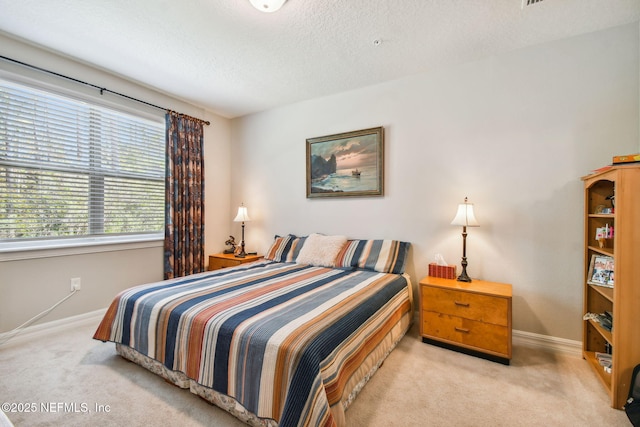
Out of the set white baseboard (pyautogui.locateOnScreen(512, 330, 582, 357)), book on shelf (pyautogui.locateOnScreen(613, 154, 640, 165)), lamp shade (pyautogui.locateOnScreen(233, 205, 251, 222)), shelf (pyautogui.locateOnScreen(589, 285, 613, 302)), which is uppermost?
book on shelf (pyautogui.locateOnScreen(613, 154, 640, 165))

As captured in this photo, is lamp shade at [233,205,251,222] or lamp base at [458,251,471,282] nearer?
lamp base at [458,251,471,282]

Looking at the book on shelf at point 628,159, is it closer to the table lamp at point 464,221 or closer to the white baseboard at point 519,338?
the table lamp at point 464,221

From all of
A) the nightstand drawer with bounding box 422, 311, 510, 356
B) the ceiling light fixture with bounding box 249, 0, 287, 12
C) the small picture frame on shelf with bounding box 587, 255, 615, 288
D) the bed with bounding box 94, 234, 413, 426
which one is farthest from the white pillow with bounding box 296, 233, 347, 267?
the ceiling light fixture with bounding box 249, 0, 287, 12

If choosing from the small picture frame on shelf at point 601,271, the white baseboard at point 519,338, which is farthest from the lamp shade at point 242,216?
the small picture frame on shelf at point 601,271

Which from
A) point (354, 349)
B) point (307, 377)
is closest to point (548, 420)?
point (354, 349)

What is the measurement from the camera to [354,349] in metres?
1.55

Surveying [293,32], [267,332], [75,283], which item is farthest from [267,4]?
[75,283]

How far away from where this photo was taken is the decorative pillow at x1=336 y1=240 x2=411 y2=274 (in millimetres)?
2723

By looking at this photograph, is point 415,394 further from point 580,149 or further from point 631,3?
point 631,3

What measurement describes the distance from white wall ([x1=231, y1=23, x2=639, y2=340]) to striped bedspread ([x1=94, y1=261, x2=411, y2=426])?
3.09 feet

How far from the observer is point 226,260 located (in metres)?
3.55

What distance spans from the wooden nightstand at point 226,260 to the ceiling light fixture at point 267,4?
2652mm

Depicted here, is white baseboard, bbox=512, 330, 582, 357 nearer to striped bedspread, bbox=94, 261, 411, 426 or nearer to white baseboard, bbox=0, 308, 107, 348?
striped bedspread, bbox=94, 261, 411, 426

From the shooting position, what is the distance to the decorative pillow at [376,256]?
2723 mm
